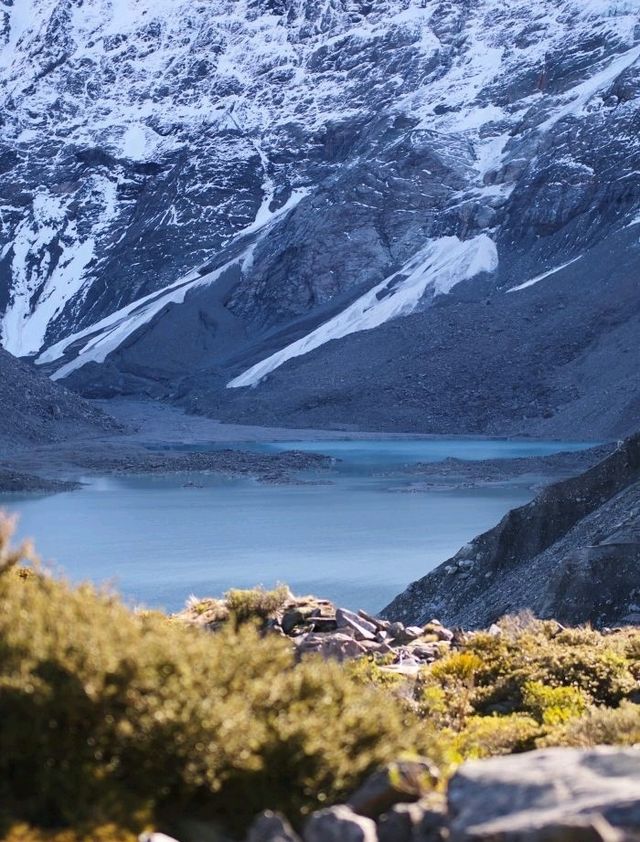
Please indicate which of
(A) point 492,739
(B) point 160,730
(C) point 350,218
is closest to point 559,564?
(A) point 492,739

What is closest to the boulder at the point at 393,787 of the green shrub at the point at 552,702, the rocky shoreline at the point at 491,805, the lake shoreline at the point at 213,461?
the rocky shoreline at the point at 491,805

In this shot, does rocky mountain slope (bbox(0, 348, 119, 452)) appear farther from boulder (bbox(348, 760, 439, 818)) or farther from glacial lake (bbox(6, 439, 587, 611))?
boulder (bbox(348, 760, 439, 818))

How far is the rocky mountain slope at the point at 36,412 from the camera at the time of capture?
65.4 meters

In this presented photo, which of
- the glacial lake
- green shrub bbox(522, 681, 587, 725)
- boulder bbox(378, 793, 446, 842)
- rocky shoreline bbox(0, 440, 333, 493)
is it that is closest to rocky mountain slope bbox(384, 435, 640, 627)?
the glacial lake

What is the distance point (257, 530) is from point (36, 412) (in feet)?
127

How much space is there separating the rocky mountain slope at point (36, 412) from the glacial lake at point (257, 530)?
1441 centimetres

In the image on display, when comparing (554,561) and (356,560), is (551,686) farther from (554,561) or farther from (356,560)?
(356,560)

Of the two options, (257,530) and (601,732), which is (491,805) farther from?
(257,530)

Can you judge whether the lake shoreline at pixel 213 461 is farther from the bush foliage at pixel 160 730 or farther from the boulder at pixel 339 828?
the boulder at pixel 339 828

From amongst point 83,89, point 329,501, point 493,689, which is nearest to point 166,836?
point 493,689

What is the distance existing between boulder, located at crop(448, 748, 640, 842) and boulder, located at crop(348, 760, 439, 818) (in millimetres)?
178

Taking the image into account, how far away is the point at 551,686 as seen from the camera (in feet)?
22.3

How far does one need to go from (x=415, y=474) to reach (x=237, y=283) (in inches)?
2920

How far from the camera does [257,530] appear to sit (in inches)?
1324
